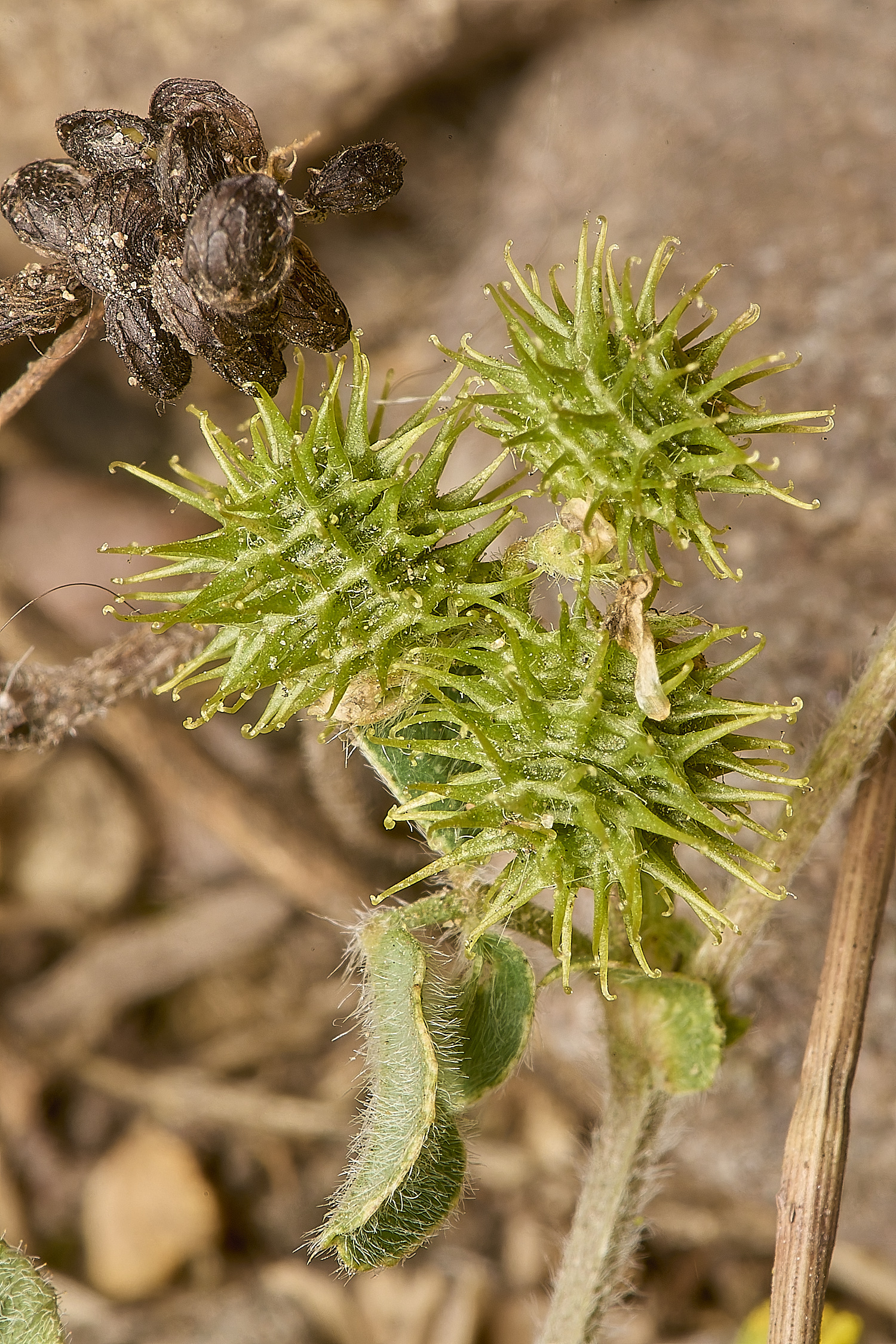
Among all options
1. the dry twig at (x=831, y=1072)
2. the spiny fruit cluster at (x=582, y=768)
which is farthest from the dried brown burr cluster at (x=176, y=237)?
the dry twig at (x=831, y=1072)

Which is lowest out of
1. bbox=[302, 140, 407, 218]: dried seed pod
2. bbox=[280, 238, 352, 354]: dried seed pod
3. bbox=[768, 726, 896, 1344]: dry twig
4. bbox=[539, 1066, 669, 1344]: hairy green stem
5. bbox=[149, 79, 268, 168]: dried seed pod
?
bbox=[539, 1066, 669, 1344]: hairy green stem

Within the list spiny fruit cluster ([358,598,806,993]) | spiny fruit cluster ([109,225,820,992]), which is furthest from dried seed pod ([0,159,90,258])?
spiny fruit cluster ([358,598,806,993])

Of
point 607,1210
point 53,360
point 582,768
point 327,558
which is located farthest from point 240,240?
point 607,1210

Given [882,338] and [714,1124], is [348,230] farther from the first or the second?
[714,1124]

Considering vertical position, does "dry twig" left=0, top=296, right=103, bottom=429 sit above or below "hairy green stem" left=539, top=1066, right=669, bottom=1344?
above

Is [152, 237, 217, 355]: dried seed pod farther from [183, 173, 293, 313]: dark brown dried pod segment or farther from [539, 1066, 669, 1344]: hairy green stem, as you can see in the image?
[539, 1066, 669, 1344]: hairy green stem

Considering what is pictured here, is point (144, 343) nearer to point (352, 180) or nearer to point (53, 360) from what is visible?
point (53, 360)

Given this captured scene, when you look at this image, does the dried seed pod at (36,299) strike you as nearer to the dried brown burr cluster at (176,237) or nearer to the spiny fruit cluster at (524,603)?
the dried brown burr cluster at (176,237)
